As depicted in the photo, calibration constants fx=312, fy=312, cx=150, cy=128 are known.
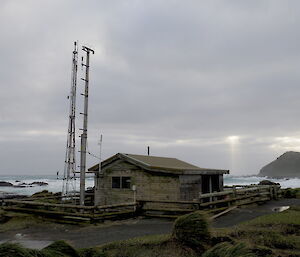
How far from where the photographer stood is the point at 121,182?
2075cm

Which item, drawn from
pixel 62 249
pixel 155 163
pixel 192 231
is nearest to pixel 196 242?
pixel 192 231

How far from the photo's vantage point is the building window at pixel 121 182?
20505 millimetres

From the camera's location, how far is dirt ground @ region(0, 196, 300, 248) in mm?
12164

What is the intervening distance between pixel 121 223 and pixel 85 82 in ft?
29.7

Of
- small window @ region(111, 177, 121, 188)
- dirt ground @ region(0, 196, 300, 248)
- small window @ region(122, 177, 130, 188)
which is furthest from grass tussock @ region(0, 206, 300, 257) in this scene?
small window @ region(111, 177, 121, 188)

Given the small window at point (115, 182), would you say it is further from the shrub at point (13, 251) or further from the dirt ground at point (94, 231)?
the shrub at point (13, 251)

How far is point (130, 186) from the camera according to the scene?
20.3m

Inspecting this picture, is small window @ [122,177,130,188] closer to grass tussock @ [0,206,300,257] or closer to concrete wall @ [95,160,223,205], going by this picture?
concrete wall @ [95,160,223,205]

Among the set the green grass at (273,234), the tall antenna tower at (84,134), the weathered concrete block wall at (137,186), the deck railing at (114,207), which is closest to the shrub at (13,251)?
the green grass at (273,234)

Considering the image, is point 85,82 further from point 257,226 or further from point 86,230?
point 257,226

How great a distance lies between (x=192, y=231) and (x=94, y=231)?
6.05 metres

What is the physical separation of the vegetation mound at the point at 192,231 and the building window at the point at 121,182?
10550mm

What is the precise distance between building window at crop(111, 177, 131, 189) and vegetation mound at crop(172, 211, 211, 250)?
34.6 feet

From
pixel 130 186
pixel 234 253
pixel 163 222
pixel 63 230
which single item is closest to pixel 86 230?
pixel 63 230
